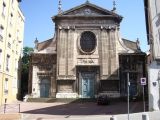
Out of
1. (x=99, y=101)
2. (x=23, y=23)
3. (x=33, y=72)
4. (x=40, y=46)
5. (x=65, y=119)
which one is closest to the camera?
(x=65, y=119)

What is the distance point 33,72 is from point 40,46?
4725 millimetres

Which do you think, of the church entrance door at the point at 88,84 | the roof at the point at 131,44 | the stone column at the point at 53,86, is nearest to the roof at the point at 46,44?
the stone column at the point at 53,86

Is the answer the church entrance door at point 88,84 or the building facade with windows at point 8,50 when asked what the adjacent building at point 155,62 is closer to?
the building facade with windows at point 8,50

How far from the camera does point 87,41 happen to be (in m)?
41.7

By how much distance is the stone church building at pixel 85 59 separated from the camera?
1565 inches

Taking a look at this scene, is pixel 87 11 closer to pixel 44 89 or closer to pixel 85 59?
pixel 85 59

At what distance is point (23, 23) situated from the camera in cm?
4784

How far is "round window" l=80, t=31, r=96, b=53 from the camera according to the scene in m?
41.3

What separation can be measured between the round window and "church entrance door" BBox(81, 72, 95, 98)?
326 centimetres

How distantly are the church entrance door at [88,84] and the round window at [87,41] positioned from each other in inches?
129

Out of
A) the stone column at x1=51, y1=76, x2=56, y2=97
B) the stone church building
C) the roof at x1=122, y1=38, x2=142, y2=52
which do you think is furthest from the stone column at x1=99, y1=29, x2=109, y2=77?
the stone column at x1=51, y1=76, x2=56, y2=97

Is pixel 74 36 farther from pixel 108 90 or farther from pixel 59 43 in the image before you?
pixel 108 90

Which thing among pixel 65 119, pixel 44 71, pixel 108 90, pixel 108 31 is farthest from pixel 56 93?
pixel 65 119

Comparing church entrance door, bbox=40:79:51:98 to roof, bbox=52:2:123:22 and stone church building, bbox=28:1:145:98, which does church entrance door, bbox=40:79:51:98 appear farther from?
roof, bbox=52:2:123:22
